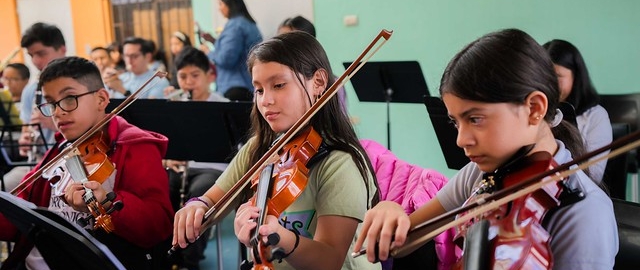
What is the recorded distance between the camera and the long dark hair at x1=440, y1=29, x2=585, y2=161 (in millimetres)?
964

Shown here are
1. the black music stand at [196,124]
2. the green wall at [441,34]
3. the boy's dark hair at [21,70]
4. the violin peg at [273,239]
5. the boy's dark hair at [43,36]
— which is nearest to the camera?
the violin peg at [273,239]

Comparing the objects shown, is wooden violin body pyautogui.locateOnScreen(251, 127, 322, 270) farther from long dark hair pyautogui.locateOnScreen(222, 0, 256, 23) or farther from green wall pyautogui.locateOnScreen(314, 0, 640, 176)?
long dark hair pyautogui.locateOnScreen(222, 0, 256, 23)

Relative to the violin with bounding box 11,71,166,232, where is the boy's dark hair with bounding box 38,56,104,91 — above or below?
above

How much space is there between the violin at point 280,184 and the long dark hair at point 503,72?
0.36 meters

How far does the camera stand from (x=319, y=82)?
146 cm

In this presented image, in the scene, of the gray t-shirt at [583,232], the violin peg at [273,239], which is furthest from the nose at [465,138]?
the violin peg at [273,239]

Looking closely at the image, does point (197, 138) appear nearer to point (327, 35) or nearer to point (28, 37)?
point (28, 37)

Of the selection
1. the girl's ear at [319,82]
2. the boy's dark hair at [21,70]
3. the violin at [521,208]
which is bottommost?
the boy's dark hair at [21,70]

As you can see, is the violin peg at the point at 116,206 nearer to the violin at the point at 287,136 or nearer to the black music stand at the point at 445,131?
the violin at the point at 287,136

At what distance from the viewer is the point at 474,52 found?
1.02m

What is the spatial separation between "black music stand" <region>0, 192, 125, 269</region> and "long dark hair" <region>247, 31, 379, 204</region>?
1.84 feet

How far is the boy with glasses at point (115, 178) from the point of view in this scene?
5.46ft

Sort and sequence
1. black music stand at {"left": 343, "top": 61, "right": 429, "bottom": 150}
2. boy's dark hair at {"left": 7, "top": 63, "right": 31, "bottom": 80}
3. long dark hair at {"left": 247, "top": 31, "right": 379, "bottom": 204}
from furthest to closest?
boy's dark hair at {"left": 7, "top": 63, "right": 31, "bottom": 80} → black music stand at {"left": 343, "top": 61, "right": 429, "bottom": 150} → long dark hair at {"left": 247, "top": 31, "right": 379, "bottom": 204}

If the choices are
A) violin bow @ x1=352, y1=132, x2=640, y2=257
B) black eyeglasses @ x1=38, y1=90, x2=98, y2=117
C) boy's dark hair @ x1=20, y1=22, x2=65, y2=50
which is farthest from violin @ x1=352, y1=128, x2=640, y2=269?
Answer: boy's dark hair @ x1=20, y1=22, x2=65, y2=50
